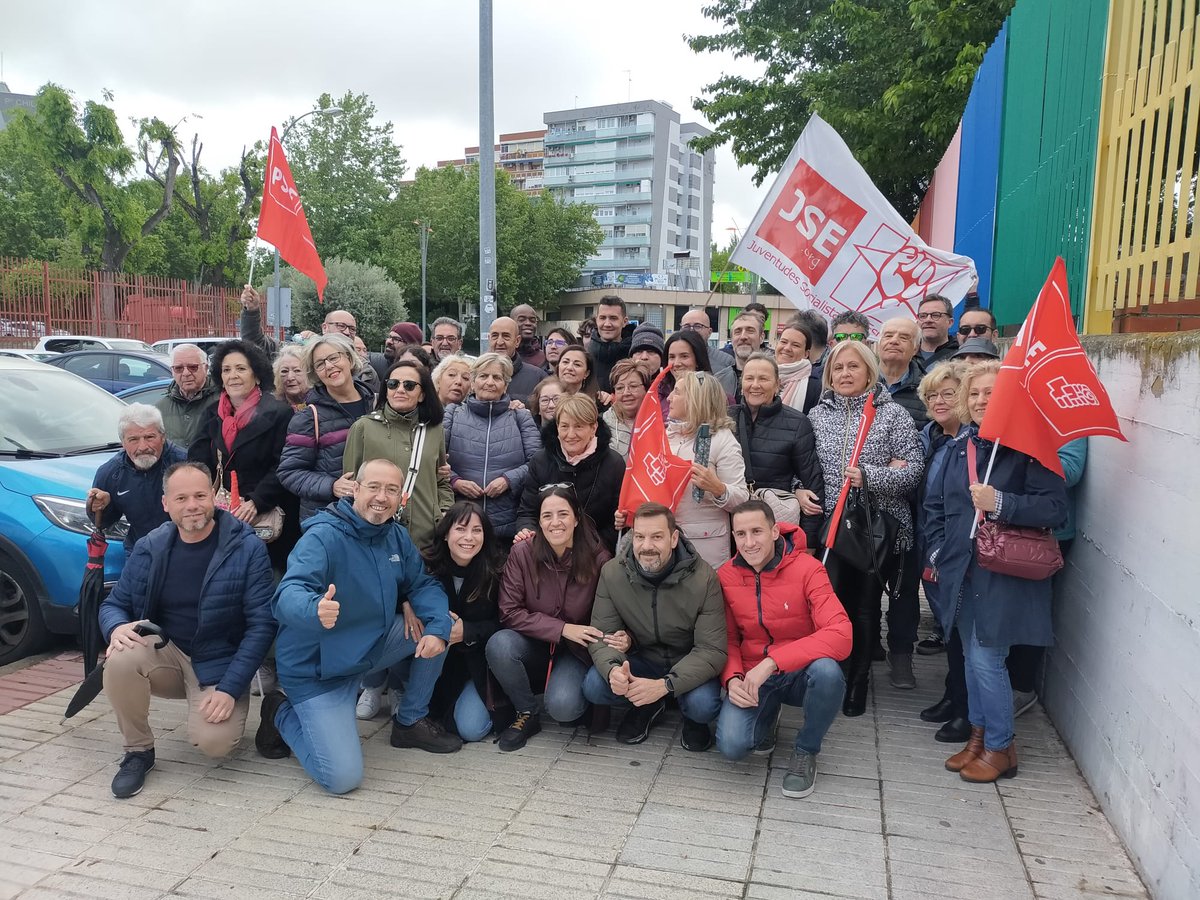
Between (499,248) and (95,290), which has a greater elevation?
(499,248)

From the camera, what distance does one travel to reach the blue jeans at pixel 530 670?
14.8 ft

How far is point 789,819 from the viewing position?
3.78m

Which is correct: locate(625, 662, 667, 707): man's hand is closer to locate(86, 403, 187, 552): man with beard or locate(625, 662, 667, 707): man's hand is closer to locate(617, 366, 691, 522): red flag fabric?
locate(617, 366, 691, 522): red flag fabric

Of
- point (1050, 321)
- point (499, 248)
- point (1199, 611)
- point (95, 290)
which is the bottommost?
point (1199, 611)

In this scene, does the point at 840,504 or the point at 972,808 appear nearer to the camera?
the point at 972,808

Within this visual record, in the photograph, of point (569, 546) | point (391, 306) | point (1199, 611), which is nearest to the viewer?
point (1199, 611)

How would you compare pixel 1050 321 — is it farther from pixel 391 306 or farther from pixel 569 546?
pixel 391 306

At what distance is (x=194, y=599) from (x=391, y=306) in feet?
114

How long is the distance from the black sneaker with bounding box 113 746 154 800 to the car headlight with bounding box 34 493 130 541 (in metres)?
1.65

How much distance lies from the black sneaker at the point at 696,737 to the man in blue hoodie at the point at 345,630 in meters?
1.11

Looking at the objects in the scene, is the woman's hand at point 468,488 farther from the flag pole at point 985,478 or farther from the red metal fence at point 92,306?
the red metal fence at point 92,306

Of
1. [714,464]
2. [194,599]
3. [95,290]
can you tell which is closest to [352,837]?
[194,599]

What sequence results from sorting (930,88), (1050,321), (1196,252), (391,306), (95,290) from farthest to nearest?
(391,306) < (95,290) < (930,88) < (1050,321) < (1196,252)

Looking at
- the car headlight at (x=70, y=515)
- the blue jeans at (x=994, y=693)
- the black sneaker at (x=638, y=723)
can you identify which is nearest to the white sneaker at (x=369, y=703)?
the black sneaker at (x=638, y=723)
